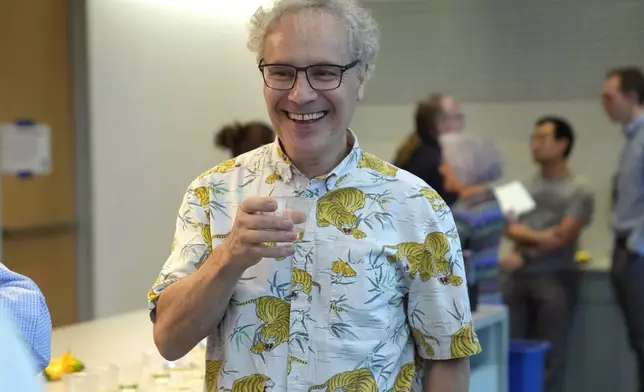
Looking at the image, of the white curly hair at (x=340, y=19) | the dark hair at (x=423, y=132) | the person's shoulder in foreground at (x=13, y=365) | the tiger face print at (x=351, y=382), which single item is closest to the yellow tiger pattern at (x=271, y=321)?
the tiger face print at (x=351, y=382)

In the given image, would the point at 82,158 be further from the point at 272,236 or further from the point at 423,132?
the point at 272,236

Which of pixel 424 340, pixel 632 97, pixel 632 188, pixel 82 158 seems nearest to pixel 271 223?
pixel 424 340

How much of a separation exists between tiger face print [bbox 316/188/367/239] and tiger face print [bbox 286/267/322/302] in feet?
0.30

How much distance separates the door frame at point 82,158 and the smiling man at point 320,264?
12.0 ft

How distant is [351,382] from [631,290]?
2.98 meters

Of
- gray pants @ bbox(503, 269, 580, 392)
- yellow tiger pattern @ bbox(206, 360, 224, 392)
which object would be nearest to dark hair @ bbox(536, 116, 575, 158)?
gray pants @ bbox(503, 269, 580, 392)

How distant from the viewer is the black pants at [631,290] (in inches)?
163

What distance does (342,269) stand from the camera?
156 centimetres

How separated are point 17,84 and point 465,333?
3747 millimetres

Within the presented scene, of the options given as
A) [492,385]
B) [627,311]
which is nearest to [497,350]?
[492,385]

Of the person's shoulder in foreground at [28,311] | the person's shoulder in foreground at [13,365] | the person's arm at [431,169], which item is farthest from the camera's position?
the person's arm at [431,169]

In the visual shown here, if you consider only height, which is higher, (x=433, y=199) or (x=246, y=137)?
(x=246, y=137)

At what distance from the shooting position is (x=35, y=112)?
4898mm

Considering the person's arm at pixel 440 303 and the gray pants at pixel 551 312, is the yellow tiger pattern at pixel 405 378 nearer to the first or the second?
the person's arm at pixel 440 303
